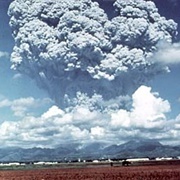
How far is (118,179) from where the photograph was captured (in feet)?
202

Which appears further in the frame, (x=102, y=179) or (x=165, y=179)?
(x=102, y=179)

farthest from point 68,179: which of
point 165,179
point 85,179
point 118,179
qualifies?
point 165,179

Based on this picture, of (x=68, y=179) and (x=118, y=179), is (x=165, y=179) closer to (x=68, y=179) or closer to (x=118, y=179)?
(x=118, y=179)

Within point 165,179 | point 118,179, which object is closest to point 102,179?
point 118,179

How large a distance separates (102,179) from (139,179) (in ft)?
18.1

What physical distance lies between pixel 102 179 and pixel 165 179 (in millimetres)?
9403

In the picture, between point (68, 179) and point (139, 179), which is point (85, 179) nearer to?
point (68, 179)

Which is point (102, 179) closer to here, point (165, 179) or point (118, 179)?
point (118, 179)

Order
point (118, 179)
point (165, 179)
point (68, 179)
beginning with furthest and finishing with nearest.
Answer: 1. point (68, 179)
2. point (118, 179)
3. point (165, 179)

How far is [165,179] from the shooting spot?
56.2 meters

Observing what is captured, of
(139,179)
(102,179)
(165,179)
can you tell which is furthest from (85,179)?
(165,179)

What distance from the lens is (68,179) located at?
65.6m

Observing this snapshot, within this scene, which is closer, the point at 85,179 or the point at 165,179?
the point at 165,179

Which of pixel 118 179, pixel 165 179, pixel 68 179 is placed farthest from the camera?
pixel 68 179
